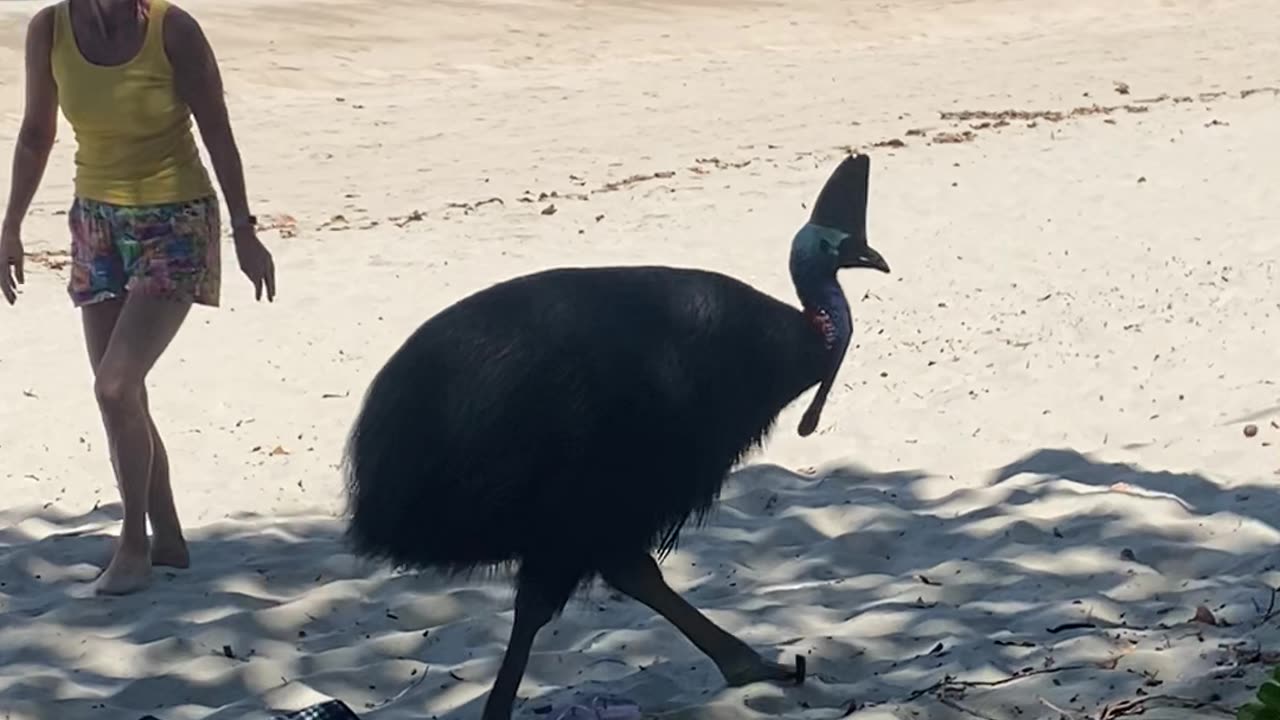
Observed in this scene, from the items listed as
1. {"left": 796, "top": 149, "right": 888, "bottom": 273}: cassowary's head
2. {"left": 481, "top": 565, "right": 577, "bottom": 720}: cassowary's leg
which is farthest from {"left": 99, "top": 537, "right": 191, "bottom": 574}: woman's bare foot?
{"left": 796, "top": 149, "right": 888, "bottom": 273}: cassowary's head

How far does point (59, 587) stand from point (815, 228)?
2.44 m

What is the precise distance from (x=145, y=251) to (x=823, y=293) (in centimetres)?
180

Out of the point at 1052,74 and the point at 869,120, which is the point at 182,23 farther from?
the point at 1052,74

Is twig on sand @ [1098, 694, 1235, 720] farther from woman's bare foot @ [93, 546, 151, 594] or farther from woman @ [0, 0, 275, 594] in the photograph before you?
woman's bare foot @ [93, 546, 151, 594]

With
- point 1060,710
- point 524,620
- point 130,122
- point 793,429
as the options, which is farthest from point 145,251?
point 793,429

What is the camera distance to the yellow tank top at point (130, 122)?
5.13 metres

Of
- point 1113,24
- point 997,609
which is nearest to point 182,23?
point 997,609

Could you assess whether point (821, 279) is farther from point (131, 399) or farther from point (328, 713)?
point (131, 399)

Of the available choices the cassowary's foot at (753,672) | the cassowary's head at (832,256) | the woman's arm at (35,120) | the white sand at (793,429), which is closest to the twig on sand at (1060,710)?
the white sand at (793,429)

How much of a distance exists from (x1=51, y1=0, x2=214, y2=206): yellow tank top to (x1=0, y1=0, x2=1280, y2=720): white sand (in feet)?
3.68

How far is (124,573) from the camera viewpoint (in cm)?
551

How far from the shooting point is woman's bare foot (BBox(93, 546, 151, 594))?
5.50 m

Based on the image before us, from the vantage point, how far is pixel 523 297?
4.22m

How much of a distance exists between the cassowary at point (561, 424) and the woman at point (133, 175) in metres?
1.09
